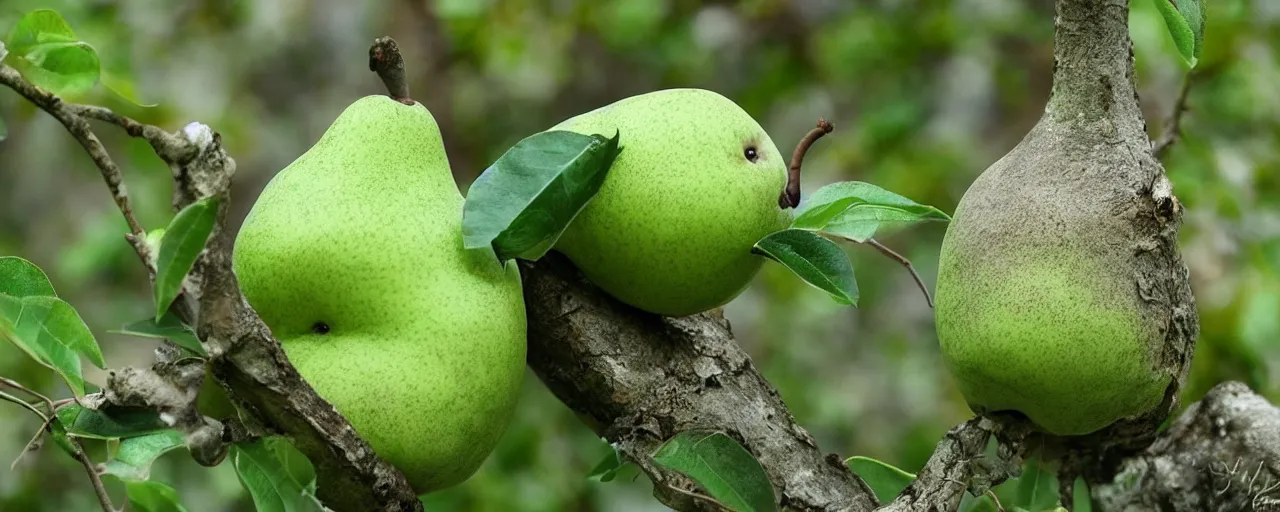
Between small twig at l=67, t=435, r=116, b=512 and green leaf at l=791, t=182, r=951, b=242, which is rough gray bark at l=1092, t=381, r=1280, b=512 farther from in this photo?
small twig at l=67, t=435, r=116, b=512

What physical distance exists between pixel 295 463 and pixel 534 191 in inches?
8.2

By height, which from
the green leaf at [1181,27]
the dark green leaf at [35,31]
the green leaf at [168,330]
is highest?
the green leaf at [1181,27]

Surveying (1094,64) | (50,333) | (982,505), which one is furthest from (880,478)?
(50,333)

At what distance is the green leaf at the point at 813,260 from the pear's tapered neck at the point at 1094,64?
0.17 meters

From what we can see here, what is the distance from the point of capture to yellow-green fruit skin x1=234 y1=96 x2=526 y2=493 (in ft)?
2.22

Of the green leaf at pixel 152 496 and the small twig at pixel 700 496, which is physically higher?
the green leaf at pixel 152 496

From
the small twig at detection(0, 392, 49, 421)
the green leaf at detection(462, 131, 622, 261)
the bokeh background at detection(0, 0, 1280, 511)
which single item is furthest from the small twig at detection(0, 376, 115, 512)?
the bokeh background at detection(0, 0, 1280, 511)

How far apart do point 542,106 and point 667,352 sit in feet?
7.56

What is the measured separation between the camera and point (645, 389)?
0.81m

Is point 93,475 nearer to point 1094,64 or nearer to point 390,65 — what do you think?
point 390,65

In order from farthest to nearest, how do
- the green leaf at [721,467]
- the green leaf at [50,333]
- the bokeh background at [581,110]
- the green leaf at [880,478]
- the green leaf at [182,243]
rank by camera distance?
the bokeh background at [581,110] < the green leaf at [880,478] < the green leaf at [721,467] < the green leaf at [50,333] < the green leaf at [182,243]

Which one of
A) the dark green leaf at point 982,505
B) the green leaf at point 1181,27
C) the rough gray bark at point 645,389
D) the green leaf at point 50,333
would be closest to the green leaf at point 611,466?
the rough gray bark at point 645,389

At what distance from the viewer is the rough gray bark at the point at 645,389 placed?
80cm

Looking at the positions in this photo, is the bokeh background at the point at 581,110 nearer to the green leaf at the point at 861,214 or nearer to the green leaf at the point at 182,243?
the green leaf at the point at 861,214
